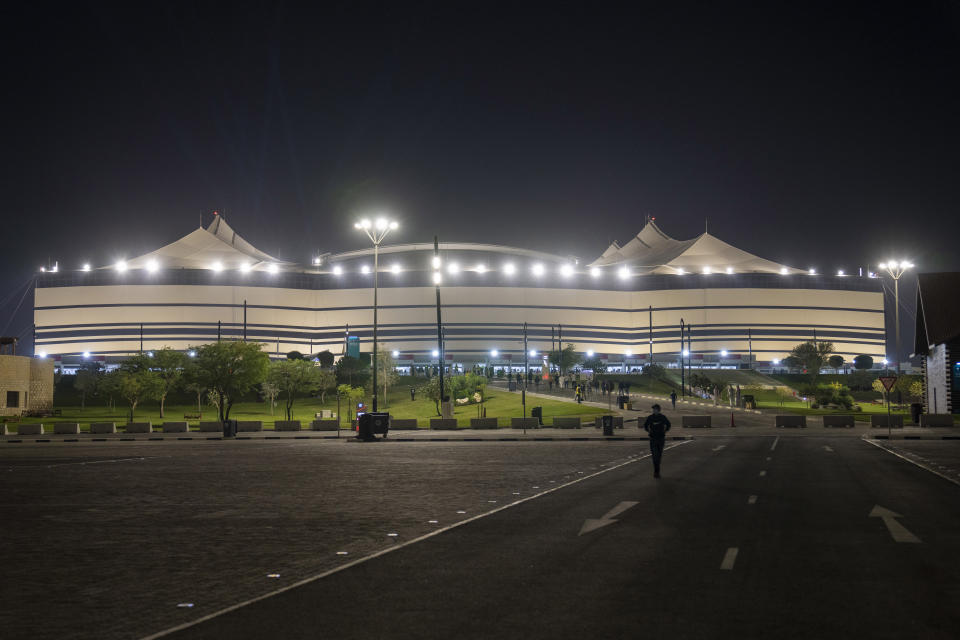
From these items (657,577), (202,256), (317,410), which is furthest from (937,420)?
(202,256)

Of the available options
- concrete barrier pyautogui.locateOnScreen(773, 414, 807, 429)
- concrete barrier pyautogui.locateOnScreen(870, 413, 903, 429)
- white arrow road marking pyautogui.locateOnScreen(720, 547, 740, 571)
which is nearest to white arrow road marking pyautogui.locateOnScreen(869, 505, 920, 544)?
white arrow road marking pyautogui.locateOnScreen(720, 547, 740, 571)

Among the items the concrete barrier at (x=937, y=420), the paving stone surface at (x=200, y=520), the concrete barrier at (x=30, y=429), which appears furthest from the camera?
the concrete barrier at (x=30, y=429)

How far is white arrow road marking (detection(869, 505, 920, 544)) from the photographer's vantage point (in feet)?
36.1

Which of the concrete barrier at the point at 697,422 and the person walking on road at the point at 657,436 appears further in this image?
the concrete barrier at the point at 697,422

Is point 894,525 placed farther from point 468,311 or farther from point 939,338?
point 468,311

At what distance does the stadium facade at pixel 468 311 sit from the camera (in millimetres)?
157875

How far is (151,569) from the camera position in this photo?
9453 millimetres

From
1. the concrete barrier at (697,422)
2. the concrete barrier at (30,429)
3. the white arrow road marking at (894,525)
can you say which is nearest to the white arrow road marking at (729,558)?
the white arrow road marking at (894,525)

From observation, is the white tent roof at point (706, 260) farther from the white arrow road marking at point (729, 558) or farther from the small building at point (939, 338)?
the white arrow road marking at point (729, 558)

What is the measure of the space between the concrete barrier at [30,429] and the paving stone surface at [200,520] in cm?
2542

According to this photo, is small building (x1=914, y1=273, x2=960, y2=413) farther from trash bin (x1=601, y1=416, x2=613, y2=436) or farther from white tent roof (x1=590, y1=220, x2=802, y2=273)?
white tent roof (x1=590, y1=220, x2=802, y2=273)

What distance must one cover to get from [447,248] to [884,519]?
17747 centimetres

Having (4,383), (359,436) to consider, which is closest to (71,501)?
(359,436)

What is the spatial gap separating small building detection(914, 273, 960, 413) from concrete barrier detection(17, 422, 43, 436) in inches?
2250
